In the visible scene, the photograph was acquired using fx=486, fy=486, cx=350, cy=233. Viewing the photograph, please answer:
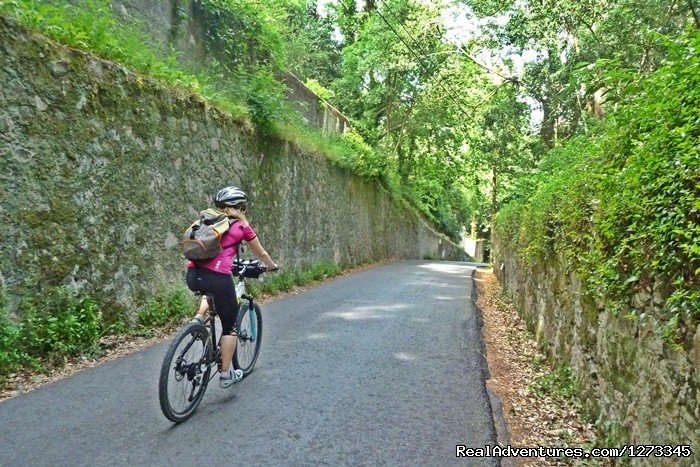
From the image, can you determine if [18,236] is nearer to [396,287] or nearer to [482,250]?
[396,287]

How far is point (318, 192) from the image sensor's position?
15.3 metres

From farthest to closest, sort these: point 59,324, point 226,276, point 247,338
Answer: point 59,324, point 247,338, point 226,276

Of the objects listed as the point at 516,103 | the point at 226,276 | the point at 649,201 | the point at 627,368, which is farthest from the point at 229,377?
the point at 516,103

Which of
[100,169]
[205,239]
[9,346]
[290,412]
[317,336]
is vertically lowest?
[290,412]

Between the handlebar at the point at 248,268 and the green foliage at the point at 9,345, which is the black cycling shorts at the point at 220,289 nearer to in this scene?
the handlebar at the point at 248,268

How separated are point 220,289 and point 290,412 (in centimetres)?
125

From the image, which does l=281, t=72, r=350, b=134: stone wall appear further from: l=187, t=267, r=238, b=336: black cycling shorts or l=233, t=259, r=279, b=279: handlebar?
l=187, t=267, r=238, b=336: black cycling shorts

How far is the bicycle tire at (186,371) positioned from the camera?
377 centimetres

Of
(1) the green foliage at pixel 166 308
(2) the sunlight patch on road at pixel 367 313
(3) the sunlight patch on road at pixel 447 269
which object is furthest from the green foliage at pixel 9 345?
(3) the sunlight patch on road at pixel 447 269

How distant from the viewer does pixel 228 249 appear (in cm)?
445

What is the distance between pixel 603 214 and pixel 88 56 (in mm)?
6324

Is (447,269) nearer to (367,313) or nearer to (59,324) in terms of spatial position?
(367,313)

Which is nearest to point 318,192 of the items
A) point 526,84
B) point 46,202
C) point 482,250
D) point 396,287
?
point 396,287

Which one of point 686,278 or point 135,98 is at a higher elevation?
point 135,98
